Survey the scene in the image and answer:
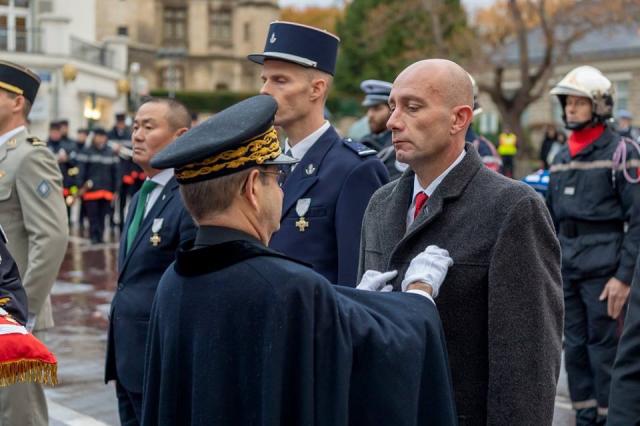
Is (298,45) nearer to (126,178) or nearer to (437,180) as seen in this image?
(437,180)

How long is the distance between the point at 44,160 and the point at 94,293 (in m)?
7.65

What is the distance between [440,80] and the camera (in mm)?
3783

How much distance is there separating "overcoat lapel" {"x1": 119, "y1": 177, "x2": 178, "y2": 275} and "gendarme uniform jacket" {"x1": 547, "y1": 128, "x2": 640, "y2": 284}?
3.09 metres

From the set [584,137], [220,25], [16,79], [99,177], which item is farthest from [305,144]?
[220,25]

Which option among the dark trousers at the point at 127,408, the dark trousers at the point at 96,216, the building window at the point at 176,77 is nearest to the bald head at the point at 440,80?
the dark trousers at the point at 127,408

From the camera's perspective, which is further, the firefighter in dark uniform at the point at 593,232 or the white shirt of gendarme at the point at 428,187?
the firefighter in dark uniform at the point at 593,232

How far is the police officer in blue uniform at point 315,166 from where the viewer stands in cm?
488

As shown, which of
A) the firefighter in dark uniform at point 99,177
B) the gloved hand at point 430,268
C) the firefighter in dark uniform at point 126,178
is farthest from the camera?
the firefighter in dark uniform at point 126,178

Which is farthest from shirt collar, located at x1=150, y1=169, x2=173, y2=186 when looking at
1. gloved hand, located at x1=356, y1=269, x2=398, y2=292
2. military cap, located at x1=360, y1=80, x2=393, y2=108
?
military cap, located at x1=360, y1=80, x2=393, y2=108

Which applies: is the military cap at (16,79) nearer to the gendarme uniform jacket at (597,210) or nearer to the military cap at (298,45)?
the military cap at (298,45)

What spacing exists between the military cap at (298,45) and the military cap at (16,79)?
1.74 meters

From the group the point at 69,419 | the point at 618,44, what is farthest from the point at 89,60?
the point at 69,419

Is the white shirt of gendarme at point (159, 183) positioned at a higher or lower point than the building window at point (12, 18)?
higher

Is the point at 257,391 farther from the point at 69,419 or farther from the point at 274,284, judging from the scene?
the point at 69,419
